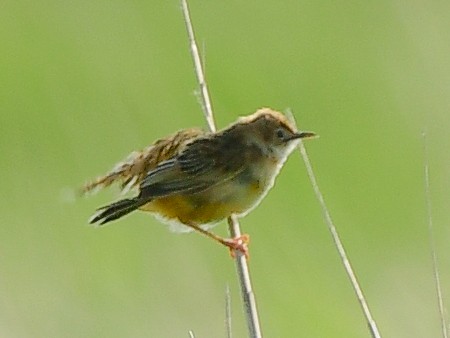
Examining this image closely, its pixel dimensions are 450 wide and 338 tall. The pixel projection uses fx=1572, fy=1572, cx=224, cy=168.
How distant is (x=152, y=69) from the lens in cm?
860

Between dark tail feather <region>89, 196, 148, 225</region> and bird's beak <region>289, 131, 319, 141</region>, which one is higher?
bird's beak <region>289, 131, 319, 141</region>

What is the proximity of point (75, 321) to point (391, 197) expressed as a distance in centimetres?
212

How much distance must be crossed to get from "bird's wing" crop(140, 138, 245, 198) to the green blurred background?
1.17 m

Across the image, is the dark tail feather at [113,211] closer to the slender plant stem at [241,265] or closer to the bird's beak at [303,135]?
the slender plant stem at [241,265]

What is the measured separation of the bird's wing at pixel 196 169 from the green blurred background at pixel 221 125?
1.17 meters

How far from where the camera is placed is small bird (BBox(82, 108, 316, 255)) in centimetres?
499

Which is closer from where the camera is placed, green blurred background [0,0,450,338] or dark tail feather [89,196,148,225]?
dark tail feather [89,196,148,225]

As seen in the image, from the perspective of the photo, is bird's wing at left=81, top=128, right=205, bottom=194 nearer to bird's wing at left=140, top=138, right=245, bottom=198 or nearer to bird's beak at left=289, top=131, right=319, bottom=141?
bird's wing at left=140, top=138, right=245, bottom=198

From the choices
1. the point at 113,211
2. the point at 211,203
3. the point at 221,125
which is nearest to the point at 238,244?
the point at 211,203

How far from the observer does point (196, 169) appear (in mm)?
5008

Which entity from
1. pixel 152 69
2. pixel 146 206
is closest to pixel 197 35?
pixel 152 69

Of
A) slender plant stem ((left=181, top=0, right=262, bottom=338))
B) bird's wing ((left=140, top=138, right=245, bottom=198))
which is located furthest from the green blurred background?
slender plant stem ((left=181, top=0, right=262, bottom=338))

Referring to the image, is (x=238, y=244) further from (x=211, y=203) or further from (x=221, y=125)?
(x=221, y=125)

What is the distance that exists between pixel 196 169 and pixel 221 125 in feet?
8.70
